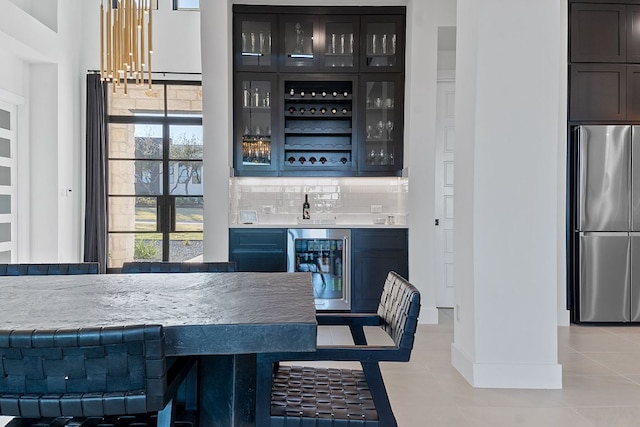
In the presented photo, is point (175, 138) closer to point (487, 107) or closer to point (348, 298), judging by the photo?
point (348, 298)

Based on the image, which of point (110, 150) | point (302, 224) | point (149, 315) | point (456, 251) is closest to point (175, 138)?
point (110, 150)

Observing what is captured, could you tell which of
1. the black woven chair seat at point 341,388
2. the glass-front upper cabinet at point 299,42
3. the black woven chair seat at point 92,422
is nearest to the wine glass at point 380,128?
the glass-front upper cabinet at point 299,42

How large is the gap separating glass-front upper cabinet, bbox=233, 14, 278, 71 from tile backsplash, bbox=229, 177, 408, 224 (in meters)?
1.26

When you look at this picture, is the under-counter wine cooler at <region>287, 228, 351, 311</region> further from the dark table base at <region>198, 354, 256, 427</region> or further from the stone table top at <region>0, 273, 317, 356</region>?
the dark table base at <region>198, 354, 256, 427</region>

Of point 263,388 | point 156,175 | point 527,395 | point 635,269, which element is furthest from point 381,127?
point 263,388

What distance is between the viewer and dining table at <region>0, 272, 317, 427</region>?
1280 mm

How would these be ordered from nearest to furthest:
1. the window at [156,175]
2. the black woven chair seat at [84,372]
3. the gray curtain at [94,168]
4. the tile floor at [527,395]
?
the black woven chair seat at [84,372]
the tile floor at [527,395]
the gray curtain at [94,168]
the window at [156,175]

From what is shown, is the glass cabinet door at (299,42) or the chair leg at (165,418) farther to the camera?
the glass cabinet door at (299,42)

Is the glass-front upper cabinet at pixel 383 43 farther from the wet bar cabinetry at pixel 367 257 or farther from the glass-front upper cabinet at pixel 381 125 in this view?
the wet bar cabinetry at pixel 367 257

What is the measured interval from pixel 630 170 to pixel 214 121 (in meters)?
4.13

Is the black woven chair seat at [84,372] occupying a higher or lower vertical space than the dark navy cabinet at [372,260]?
higher

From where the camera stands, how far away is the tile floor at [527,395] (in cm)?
283

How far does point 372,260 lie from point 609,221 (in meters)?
2.36

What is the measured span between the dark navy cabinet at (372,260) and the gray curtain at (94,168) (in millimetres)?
3760
